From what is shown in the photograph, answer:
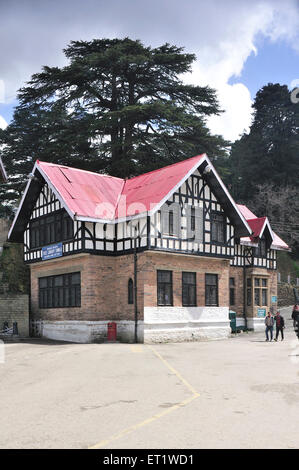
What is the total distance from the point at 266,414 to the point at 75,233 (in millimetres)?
18265

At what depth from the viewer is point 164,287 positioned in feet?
83.5

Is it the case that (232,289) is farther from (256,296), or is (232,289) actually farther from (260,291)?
(260,291)

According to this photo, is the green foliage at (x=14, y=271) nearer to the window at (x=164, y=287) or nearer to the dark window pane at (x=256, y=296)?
the window at (x=164, y=287)

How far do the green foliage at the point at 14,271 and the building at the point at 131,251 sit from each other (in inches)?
110

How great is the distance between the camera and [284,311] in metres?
40.6

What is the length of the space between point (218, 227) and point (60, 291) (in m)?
9.24

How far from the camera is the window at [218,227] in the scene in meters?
28.0

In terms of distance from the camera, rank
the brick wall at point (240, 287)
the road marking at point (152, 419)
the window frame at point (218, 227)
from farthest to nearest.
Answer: the brick wall at point (240, 287) < the window frame at point (218, 227) < the road marking at point (152, 419)

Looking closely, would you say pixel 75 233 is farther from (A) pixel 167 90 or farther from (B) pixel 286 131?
(B) pixel 286 131

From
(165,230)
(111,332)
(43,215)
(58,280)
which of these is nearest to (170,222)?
(165,230)

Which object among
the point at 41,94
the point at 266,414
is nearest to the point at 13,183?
the point at 41,94

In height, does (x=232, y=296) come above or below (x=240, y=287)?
below

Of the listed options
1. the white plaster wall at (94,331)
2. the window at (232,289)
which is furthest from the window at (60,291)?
the window at (232,289)

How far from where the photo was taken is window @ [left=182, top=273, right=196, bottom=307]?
26469 millimetres
